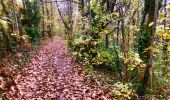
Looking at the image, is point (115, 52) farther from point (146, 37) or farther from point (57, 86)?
point (57, 86)

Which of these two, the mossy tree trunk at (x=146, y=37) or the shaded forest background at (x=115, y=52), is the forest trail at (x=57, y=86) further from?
the mossy tree trunk at (x=146, y=37)

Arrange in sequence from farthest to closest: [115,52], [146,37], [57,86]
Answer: [115,52], [146,37], [57,86]

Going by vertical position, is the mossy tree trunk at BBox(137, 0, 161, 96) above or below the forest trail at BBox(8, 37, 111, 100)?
above

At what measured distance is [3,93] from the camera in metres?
6.43

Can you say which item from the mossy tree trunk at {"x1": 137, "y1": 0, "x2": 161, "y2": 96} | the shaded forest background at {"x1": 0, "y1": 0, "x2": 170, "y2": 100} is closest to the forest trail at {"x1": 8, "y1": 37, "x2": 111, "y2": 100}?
the shaded forest background at {"x1": 0, "y1": 0, "x2": 170, "y2": 100}

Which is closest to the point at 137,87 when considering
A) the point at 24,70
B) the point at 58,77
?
the point at 58,77

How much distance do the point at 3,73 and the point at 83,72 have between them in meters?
4.11

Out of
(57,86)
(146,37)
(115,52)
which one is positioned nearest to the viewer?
Answer: (57,86)

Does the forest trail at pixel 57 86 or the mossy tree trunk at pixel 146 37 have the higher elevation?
the mossy tree trunk at pixel 146 37

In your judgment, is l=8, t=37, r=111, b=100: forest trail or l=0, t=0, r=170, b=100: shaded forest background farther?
l=0, t=0, r=170, b=100: shaded forest background

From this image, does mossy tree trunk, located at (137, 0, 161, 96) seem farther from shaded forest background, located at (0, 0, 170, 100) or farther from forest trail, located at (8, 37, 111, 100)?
forest trail, located at (8, 37, 111, 100)

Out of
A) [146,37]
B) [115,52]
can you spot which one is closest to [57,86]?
[146,37]

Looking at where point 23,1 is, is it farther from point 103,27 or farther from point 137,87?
point 137,87

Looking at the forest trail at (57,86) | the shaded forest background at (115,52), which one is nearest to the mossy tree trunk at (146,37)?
the shaded forest background at (115,52)
